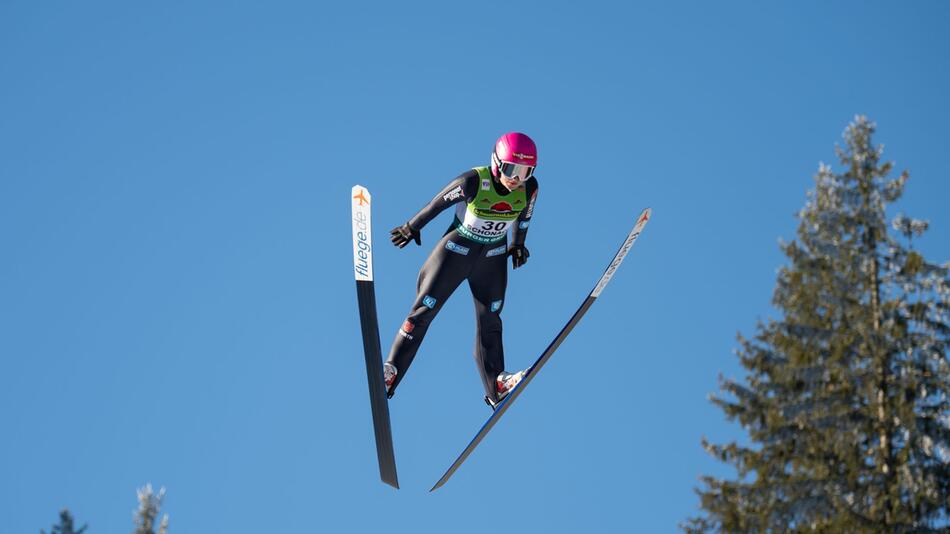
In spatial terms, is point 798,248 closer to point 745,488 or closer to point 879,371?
point 879,371

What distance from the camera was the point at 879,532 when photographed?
1341 cm

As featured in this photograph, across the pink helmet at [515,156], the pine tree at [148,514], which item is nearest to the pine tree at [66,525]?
the pine tree at [148,514]

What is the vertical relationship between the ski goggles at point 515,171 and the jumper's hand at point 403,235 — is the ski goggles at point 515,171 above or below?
above

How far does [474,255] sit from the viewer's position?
42.8 ft

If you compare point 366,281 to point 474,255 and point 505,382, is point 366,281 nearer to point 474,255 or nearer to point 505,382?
point 474,255

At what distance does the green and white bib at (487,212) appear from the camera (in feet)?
41.6

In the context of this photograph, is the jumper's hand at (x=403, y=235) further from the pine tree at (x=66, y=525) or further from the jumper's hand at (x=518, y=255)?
the pine tree at (x=66, y=525)

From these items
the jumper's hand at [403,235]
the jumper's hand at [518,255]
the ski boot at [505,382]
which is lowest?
the ski boot at [505,382]

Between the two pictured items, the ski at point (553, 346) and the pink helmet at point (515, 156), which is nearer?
the pink helmet at point (515, 156)

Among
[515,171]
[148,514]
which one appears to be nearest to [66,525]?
[148,514]

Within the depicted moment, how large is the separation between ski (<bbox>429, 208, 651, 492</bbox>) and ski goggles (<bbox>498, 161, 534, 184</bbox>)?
175 centimetres

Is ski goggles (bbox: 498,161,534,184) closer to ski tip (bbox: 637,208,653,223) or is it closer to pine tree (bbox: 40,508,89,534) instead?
ski tip (bbox: 637,208,653,223)

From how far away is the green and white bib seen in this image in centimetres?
1268

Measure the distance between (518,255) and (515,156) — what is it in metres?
1.26
